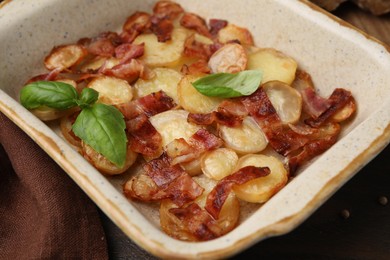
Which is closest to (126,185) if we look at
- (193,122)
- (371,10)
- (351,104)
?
(193,122)

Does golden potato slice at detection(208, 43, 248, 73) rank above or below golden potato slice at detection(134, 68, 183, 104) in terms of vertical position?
above

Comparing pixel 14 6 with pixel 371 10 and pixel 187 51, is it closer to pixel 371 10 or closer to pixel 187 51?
pixel 187 51

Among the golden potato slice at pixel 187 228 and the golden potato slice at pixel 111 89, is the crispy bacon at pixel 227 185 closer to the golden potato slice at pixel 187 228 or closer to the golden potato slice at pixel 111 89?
the golden potato slice at pixel 187 228

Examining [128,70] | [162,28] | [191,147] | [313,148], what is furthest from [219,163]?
[162,28]

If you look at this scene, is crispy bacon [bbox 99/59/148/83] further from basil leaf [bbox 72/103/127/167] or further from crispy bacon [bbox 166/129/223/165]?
crispy bacon [bbox 166/129/223/165]

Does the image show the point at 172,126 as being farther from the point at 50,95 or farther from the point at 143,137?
the point at 50,95

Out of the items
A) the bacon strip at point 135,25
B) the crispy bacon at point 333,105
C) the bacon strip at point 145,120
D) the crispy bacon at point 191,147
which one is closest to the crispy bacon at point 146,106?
the bacon strip at point 145,120

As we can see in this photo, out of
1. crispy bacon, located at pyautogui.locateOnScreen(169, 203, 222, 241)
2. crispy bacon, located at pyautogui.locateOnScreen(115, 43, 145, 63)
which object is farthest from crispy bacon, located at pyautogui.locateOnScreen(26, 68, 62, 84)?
crispy bacon, located at pyautogui.locateOnScreen(169, 203, 222, 241)
